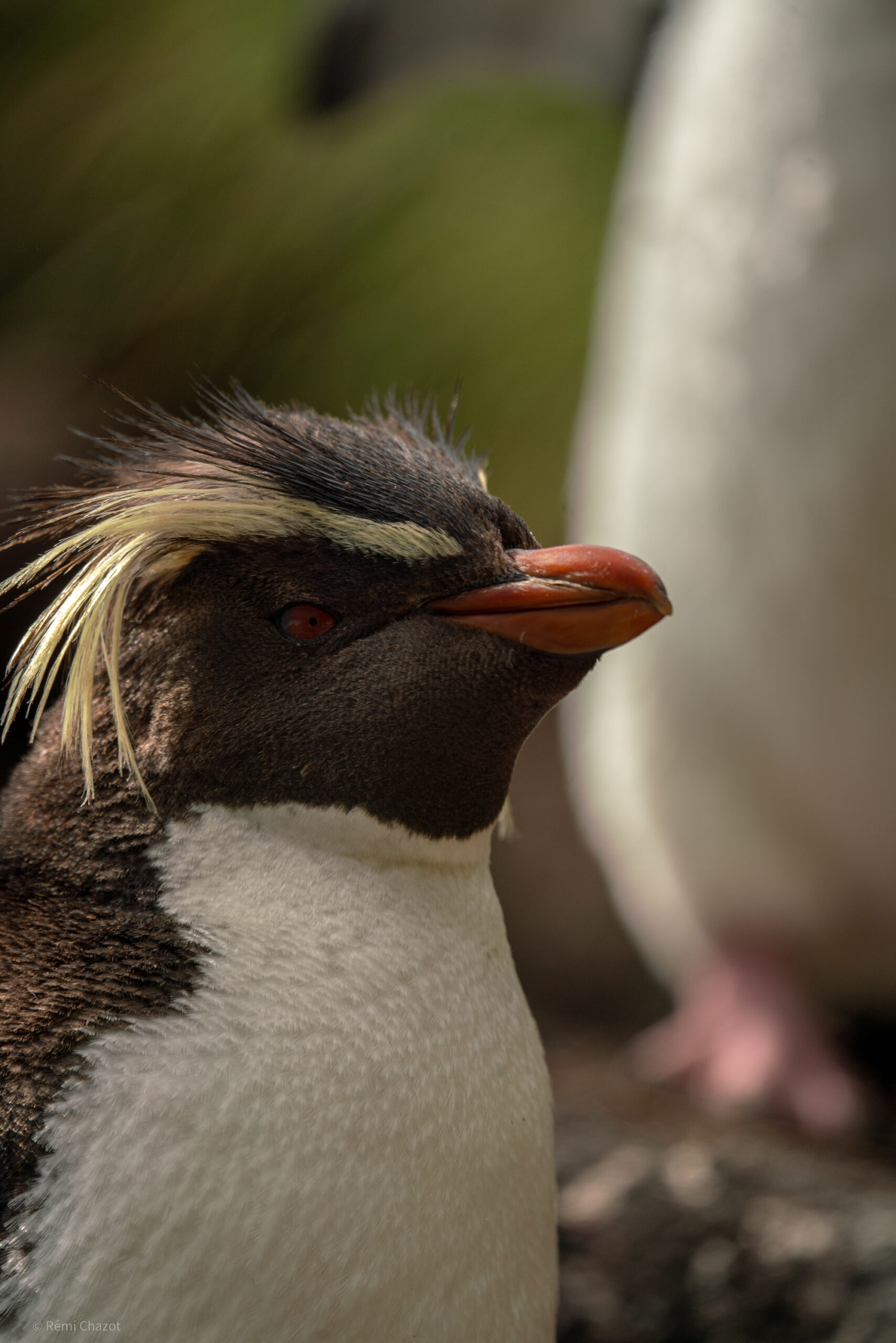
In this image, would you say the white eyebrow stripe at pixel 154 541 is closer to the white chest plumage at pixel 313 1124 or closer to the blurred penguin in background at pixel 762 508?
the white chest plumage at pixel 313 1124

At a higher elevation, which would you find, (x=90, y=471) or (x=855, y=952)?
(x=90, y=471)

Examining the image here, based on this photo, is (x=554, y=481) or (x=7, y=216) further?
(x=554, y=481)

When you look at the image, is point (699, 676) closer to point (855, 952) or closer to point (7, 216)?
point (855, 952)

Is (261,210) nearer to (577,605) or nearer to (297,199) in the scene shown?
(297,199)

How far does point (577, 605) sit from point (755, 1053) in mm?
1208

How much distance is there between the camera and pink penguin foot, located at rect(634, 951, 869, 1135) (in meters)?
1.59

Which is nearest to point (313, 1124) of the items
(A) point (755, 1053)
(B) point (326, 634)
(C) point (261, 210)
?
(B) point (326, 634)

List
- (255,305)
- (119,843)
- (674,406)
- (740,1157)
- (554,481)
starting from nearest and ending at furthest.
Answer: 1. (119,843)
2. (740,1157)
3. (674,406)
4. (255,305)
5. (554,481)

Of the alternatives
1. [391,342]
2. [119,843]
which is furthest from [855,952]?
[119,843]

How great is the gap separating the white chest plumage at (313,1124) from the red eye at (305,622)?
0.30 ft

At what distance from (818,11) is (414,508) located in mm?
1055

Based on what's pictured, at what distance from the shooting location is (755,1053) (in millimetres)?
1657

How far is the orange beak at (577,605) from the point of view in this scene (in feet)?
2.07

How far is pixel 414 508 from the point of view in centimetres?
66
